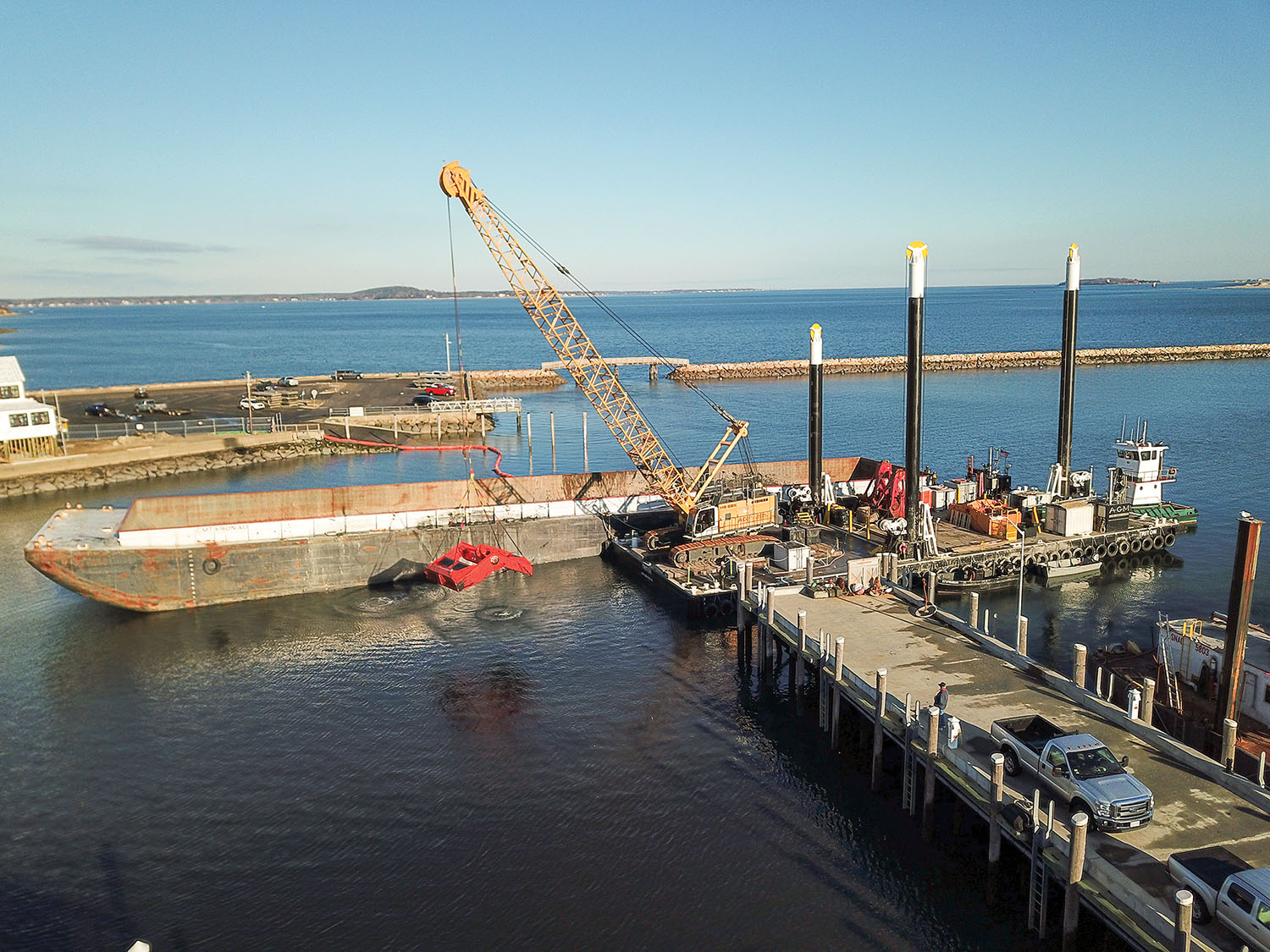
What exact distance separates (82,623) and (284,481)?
31.1 meters

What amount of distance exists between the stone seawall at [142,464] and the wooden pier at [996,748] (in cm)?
5911

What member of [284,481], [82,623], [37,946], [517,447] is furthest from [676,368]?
[37,946]

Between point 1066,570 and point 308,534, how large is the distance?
4263 centimetres

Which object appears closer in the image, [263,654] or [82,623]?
[263,654]

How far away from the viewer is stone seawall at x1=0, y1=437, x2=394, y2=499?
228 ft

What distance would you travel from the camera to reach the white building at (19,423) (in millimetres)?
71750

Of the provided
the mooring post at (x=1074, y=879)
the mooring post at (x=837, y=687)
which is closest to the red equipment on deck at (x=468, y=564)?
the mooring post at (x=837, y=687)

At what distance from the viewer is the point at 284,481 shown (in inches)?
2886

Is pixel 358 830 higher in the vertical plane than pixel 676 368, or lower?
lower

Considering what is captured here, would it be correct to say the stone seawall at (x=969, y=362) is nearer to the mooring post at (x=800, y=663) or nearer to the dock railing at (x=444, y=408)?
the dock railing at (x=444, y=408)

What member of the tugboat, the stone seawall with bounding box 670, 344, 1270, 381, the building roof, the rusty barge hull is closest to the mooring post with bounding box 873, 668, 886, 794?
the rusty barge hull

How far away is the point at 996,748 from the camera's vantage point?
77.8 ft

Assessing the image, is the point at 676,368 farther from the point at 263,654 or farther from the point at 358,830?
the point at 358,830

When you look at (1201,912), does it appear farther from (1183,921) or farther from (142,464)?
(142,464)
